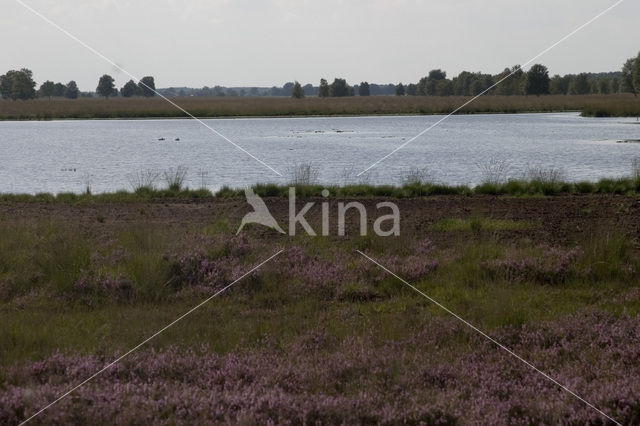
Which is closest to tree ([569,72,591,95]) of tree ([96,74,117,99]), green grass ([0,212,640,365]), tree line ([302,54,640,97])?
tree line ([302,54,640,97])

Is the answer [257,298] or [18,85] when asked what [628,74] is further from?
[257,298]

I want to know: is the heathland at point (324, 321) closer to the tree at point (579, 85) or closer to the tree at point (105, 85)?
the tree at point (105, 85)

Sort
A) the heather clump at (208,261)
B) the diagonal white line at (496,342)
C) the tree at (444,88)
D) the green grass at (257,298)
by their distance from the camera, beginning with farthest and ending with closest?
1. the tree at (444,88)
2. the heather clump at (208,261)
3. the green grass at (257,298)
4. the diagonal white line at (496,342)

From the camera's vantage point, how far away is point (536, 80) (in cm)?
14588

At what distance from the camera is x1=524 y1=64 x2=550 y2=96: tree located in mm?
143750

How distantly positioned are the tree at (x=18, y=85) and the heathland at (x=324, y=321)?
142 m

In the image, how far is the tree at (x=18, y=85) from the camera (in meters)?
143

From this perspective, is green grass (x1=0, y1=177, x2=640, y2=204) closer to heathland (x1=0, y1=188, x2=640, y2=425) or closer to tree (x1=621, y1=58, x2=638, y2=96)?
heathland (x1=0, y1=188, x2=640, y2=425)

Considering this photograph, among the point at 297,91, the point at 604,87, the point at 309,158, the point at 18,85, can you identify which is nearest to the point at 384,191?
the point at 309,158

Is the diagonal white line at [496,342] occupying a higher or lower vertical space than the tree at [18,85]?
lower

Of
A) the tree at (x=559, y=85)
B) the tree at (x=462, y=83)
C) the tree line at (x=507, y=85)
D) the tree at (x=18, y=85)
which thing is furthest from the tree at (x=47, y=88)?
the tree at (x=559, y=85)

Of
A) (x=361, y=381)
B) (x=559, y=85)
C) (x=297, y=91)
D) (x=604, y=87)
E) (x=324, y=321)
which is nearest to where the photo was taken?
(x=361, y=381)

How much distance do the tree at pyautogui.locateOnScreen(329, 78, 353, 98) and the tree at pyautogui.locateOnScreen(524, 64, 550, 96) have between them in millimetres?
41564

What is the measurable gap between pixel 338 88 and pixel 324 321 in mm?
156990
